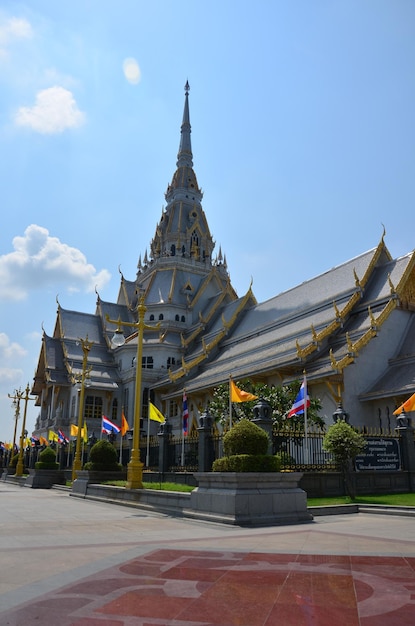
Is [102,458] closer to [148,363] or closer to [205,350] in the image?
[205,350]

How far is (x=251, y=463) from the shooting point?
13156 mm

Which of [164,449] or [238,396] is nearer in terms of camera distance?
[238,396]

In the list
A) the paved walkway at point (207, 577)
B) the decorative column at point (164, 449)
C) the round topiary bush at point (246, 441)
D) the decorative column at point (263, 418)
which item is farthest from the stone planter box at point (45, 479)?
the paved walkway at point (207, 577)

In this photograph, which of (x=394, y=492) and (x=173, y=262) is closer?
(x=394, y=492)

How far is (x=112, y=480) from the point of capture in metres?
24.9

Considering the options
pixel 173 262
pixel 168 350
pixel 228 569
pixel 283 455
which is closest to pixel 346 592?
pixel 228 569

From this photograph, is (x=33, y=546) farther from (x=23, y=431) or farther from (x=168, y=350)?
(x=168, y=350)

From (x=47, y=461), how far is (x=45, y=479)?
5.07ft

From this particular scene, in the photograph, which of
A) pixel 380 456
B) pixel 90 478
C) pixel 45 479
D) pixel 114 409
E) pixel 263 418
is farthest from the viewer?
pixel 114 409

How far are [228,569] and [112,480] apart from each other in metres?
19.2

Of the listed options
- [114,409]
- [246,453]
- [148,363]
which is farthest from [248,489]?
[114,409]

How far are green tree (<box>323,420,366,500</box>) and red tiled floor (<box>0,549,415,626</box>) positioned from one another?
1047 centimetres

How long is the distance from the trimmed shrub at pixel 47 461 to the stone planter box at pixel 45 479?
596 mm

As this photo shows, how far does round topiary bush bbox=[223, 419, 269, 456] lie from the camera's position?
44.6 feet
